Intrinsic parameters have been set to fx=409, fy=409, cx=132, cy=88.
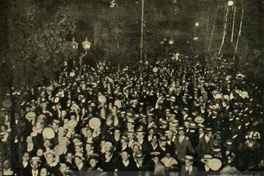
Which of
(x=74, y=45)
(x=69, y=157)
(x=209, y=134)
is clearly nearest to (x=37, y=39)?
(x=74, y=45)

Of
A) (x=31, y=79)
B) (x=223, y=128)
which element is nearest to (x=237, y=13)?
(x=223, y=128)

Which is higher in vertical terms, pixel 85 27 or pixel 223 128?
pixel 85 27

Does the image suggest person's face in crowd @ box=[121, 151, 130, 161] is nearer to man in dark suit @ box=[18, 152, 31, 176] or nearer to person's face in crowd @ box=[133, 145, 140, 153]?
person's face in crowd @ box=[133, 145, 140, 153]

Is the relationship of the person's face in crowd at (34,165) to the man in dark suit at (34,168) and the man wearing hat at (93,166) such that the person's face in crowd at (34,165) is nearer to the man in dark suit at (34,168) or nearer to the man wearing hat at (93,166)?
the man in dark suit at (34,168)

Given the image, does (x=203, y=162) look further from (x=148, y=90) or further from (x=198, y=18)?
(x=198, y=18)

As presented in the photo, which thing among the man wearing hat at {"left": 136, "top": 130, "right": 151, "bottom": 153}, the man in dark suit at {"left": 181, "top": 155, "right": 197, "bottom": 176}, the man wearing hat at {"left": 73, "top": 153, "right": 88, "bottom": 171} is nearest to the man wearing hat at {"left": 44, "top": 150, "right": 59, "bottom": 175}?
the man wearing hat at {"left": 73, "top": 153, "right": 88, "bottom": 171}

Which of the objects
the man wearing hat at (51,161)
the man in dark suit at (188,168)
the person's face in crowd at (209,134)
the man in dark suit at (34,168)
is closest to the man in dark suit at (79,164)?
the man wearing hat at (51,161)

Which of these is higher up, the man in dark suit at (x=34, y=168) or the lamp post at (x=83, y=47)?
the lamp post at (x=83, y=47)

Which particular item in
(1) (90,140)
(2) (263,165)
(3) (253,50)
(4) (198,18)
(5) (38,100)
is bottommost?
(2) (263,165)
